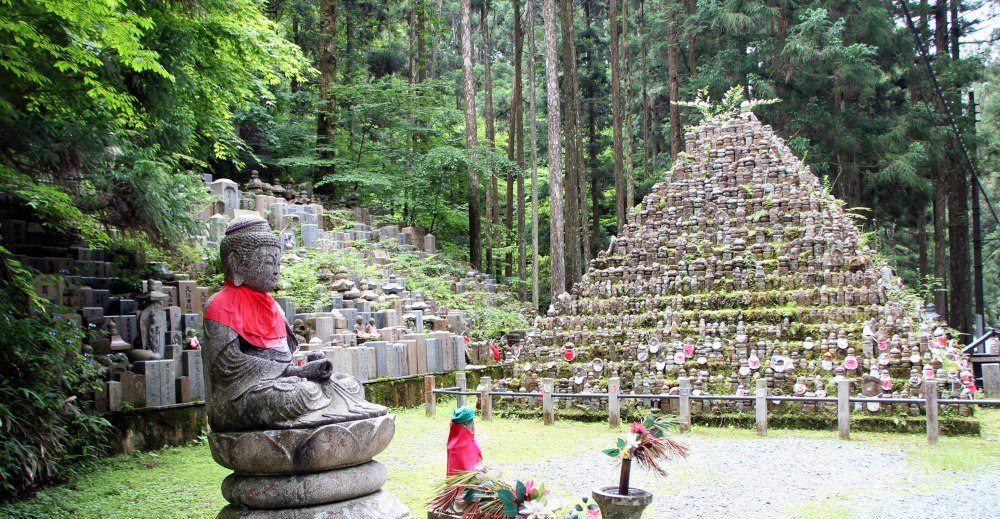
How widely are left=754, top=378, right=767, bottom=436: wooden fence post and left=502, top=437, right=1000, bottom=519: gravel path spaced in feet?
2.31

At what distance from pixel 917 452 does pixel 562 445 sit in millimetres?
4580

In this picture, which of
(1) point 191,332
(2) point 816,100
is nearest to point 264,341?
(1) point 191,332

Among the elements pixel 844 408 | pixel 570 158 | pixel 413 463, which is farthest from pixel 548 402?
pixel 570 158

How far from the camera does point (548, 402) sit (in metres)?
13.0

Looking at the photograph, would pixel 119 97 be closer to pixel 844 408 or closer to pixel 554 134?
pixel 844 408

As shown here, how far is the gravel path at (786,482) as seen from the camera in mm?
7625

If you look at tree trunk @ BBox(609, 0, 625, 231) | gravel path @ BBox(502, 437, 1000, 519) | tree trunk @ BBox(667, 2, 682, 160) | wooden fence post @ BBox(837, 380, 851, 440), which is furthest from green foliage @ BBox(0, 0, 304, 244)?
tree trunk @ BBox(667, 2, 682, 160)

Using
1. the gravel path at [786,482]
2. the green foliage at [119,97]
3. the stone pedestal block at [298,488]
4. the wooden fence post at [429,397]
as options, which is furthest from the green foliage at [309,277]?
the stone pedestal block at [298,488]

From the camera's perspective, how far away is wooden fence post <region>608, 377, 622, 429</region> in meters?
12.5

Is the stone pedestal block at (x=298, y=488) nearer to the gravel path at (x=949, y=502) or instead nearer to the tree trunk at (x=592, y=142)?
the gravel path at (x=949, y=502)

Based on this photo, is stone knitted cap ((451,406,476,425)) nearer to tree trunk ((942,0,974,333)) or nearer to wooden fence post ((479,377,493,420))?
wooden fence post ((479,377,493,420))

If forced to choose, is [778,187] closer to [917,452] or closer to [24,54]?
[917,452]

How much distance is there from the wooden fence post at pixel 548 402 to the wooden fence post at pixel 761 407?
3.21m

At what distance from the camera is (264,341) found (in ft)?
18.3
